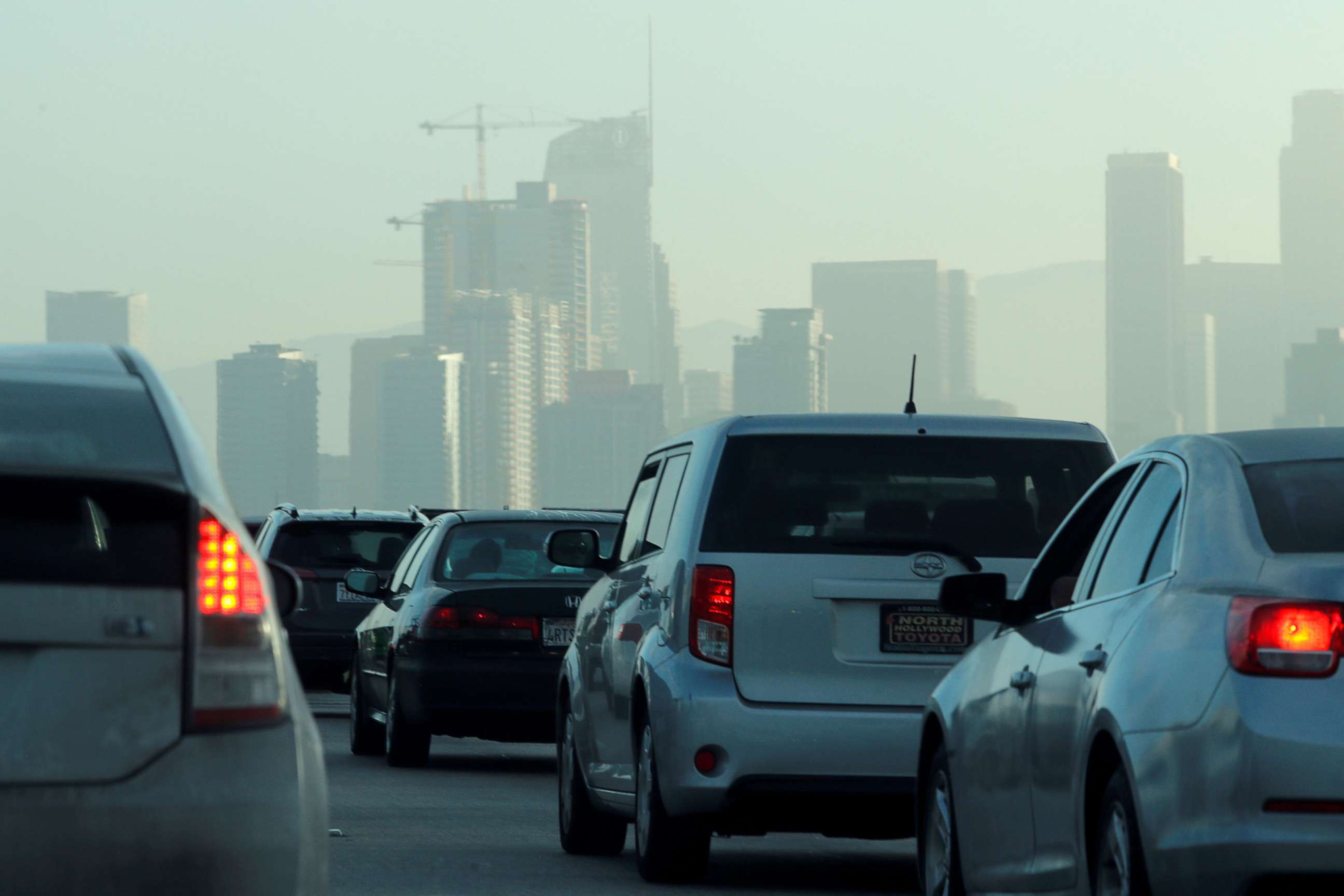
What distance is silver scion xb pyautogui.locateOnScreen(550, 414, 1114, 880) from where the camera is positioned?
A: 860 centimetres

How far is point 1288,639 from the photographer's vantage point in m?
4.87

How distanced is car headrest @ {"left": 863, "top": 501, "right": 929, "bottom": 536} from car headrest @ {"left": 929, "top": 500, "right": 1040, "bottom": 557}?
1.9 inches

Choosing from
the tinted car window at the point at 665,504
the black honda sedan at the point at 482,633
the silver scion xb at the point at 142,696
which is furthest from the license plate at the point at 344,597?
the silver scion xb at the point at 142,696

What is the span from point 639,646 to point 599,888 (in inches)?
36.5

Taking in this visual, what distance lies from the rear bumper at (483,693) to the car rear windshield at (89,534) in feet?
35.7

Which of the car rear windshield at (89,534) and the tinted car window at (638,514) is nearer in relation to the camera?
the car rear windshield at (89,534)

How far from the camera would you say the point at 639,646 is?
9.41 metres

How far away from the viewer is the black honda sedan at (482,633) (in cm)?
1516

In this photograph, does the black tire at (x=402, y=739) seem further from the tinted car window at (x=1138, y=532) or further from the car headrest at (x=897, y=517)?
the tinted car window at (x=1138, y=532)

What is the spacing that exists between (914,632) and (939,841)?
1287 millimetres

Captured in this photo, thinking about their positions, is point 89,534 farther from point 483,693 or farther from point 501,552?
point 501,552

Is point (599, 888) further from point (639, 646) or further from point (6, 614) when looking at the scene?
point (6, 614)

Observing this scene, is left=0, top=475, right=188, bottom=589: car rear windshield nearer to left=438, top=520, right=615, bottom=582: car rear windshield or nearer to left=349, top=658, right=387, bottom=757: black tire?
left=438, top=520, right=615, bottom=582: car rear windshield

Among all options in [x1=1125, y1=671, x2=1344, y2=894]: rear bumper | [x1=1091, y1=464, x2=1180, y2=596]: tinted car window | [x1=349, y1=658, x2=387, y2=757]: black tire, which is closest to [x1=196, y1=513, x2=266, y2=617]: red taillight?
[x1=1125, y1=671, x2=1344, y2=894]: rear bumper
